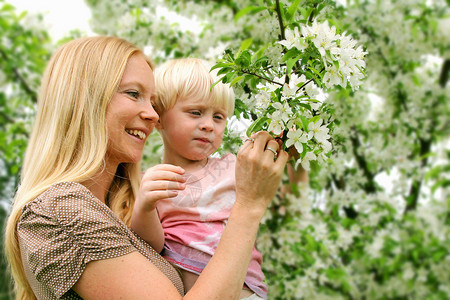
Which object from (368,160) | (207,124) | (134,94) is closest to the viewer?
(134,94)

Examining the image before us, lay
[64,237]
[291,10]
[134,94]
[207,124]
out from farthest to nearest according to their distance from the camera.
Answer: [207,124]
[134,94]
[291,10]
[64,237]

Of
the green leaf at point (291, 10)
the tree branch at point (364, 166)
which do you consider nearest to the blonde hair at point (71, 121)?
the green leaf at point (291, 10)

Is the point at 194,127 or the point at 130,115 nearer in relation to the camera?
the point at 130,115

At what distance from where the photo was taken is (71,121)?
1.34 m

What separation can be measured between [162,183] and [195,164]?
0.46m

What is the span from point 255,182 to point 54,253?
1.80ft

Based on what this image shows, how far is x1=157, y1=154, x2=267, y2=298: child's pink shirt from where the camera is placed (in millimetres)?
1477

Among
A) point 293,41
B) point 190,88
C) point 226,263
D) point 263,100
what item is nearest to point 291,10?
point 293,41

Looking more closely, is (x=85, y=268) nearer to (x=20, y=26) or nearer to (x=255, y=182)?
(x=255, y=182)

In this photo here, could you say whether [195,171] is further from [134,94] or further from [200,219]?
[134,94]

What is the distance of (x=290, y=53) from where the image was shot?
115cm

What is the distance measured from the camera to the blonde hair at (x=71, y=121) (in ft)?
4.27

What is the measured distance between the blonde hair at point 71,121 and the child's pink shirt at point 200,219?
0.33 m

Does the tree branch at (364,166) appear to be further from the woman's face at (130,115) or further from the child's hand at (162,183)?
the child's hand at (162,183)
